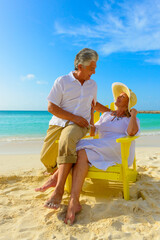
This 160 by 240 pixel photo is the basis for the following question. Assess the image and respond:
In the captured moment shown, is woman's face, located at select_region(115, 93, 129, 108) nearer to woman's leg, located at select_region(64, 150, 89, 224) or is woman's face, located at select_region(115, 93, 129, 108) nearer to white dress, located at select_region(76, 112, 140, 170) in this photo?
white dress, located at select_region(76, 112, 140, 170)

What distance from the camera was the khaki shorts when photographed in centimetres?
233

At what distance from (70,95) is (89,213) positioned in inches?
53.4

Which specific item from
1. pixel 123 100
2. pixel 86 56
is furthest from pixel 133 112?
pixel 86 56

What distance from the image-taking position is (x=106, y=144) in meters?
2.71

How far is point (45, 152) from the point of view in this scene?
287 cm

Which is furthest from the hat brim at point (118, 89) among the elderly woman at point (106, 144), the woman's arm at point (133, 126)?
the woman's arm at point (133, 126)

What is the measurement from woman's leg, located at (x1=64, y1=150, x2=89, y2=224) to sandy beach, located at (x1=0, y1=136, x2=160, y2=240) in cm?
7

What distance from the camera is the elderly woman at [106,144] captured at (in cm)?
223

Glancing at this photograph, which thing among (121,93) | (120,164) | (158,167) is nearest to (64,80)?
(121,93)

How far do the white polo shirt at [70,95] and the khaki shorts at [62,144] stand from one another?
16 centimetres

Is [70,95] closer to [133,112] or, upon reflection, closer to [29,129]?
[133,112]

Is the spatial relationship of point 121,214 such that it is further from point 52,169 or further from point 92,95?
point 92,95

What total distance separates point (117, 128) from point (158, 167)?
1.46 metres

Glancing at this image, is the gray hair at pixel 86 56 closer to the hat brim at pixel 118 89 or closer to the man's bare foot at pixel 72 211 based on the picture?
the hat brim at pixel 118 89
